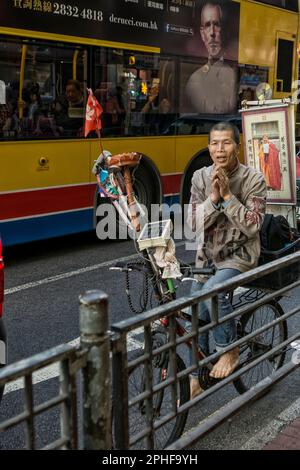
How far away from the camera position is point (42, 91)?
279 inches

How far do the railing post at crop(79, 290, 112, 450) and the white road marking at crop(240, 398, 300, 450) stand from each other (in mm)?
1311

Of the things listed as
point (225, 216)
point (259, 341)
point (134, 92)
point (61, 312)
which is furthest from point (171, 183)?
point (225, 216)

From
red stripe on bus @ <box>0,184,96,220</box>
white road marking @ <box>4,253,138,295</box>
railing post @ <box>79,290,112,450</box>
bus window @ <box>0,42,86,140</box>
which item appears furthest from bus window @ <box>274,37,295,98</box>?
railing post @ <box>79,290,112,450</box>

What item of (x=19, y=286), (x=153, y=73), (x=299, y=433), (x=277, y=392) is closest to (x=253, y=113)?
(x=153, y=73)

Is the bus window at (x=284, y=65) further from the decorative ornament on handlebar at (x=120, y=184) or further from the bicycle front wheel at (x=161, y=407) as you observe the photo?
the bicycle front wheel at (x=161, y=407)

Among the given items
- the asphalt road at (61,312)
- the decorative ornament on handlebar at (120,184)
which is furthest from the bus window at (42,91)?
the decorative ornament on handlebar at (120,184)

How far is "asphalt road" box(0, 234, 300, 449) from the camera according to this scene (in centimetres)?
349

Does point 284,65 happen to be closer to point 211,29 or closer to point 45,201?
Result: point 211,29

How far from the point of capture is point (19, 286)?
252 inches

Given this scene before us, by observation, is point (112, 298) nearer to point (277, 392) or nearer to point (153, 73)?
point (277, 392)

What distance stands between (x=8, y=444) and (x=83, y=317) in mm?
1766

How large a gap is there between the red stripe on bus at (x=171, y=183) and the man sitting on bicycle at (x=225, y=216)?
17.3 feet

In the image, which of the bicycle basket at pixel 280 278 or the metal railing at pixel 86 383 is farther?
the bicycle basket at pixel 280 278

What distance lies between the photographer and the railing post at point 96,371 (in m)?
1.99
